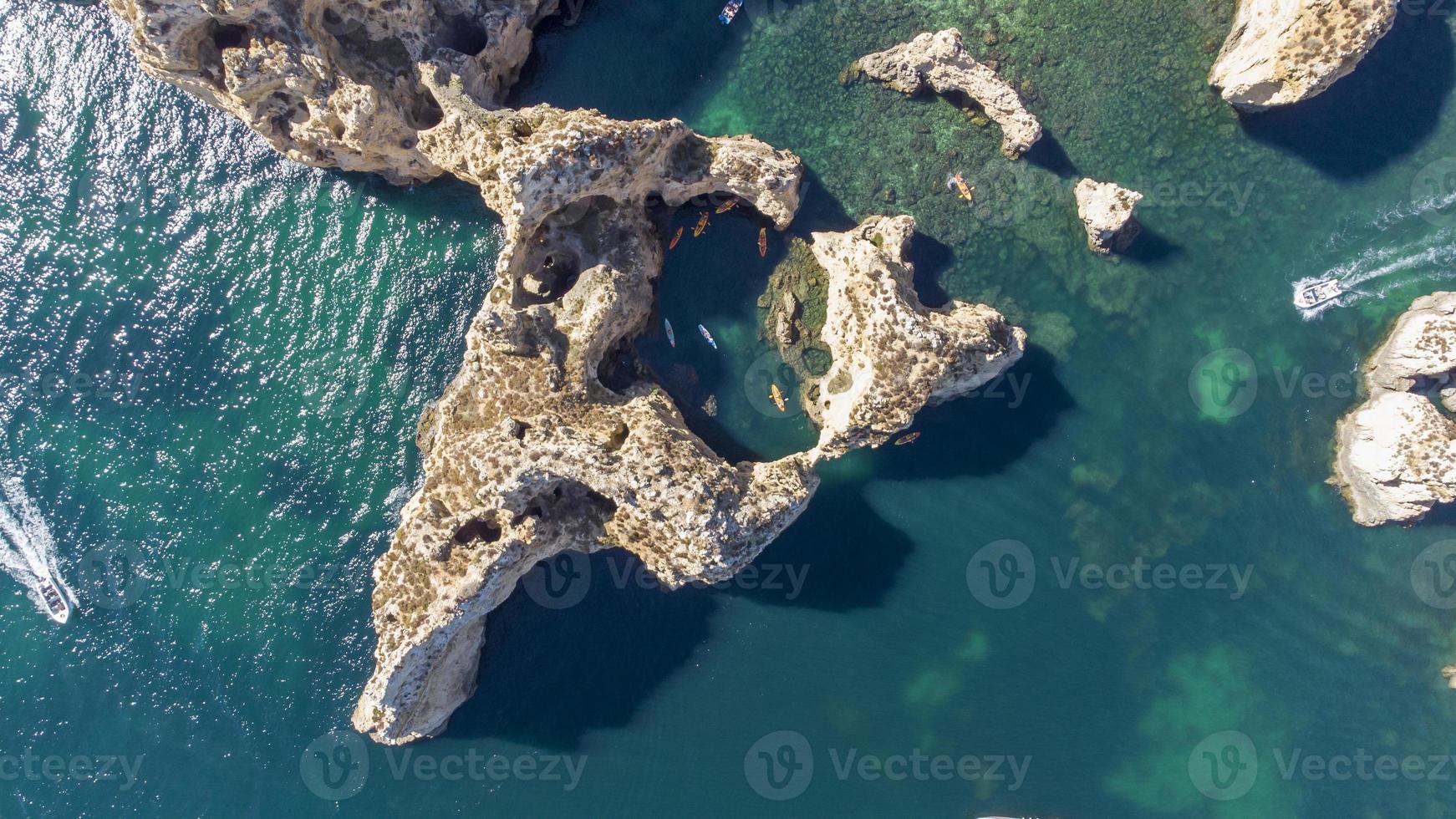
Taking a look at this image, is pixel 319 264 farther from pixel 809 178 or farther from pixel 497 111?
pixel 809 178

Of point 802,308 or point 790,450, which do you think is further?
point 790,450

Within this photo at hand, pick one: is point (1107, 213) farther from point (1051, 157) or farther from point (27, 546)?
point (27, 546)

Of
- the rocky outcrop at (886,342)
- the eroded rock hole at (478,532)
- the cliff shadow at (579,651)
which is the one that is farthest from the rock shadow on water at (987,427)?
the eroded rock hole at (478,532)

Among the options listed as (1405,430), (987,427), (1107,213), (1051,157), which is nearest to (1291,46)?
(1107,213)

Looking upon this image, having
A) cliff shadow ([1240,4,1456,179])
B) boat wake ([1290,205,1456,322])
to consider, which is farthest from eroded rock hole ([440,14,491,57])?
boat wake ([1290,205,1456,322])

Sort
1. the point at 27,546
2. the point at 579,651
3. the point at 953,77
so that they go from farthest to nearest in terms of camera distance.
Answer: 1. the point at 579,651
2. the point at 27,546
3. the point at 953,77

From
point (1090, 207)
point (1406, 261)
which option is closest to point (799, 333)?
point (1090, 207)
